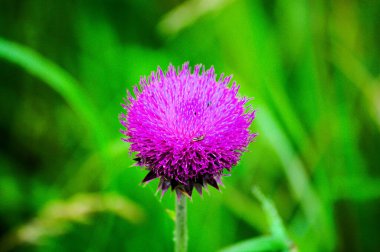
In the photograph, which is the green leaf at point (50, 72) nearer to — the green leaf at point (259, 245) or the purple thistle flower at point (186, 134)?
the purple thistle flower at point (186, 134)

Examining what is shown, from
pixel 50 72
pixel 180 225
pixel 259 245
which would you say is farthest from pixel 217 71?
pixel 180 225

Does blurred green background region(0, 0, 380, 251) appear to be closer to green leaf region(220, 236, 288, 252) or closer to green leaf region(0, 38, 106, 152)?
green leaf region(0, 38, 106, 152)

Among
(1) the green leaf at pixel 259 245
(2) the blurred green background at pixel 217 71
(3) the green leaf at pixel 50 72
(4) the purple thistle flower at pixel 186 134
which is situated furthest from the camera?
(2) the blurred green background at pixel 217 71

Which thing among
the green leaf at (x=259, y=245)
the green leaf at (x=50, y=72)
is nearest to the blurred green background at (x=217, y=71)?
the green leaf at (x=50, y=72)

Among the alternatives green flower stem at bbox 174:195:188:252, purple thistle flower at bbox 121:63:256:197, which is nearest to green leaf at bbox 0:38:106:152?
Answer: purple thistle flower at bbox 121:63:256:197

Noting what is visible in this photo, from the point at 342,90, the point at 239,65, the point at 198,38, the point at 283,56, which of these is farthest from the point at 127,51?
the point at 342,90

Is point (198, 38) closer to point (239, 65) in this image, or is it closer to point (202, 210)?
point (239, 65)
